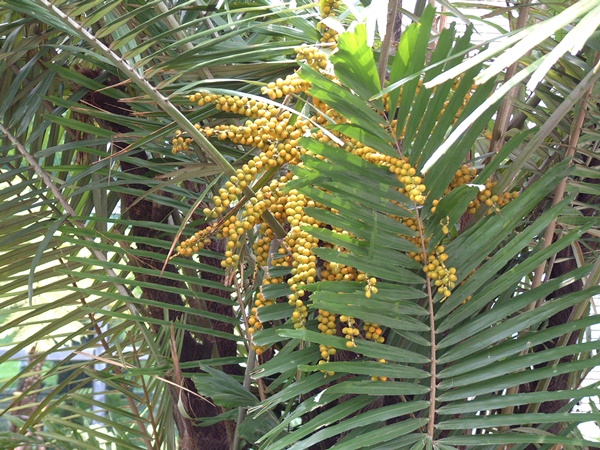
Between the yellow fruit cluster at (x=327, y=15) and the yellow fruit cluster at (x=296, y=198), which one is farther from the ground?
the yellow fruit cluster at (x=327, y=15)

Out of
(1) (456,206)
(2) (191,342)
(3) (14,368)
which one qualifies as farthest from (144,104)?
(3) (14,368)

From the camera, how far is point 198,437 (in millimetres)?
923

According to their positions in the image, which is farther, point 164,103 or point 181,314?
point 181,314

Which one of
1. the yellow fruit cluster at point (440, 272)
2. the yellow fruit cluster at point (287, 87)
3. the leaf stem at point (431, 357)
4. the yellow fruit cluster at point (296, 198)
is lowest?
the leaf stem at point (431, 357)

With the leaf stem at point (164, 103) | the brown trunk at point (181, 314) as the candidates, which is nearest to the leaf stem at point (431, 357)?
the leaf stem at point (164, 103)

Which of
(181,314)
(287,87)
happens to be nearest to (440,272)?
(287,87)

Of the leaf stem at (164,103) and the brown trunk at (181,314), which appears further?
the brown trunk at (181,314)

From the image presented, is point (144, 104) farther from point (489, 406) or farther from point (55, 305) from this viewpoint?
point (489, 406)

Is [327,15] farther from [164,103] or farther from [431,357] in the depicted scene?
[431,357]

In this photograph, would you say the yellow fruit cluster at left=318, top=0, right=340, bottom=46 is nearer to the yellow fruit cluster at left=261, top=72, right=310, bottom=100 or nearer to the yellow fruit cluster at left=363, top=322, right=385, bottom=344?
the yellow fruit cluster at left=261, top=72, right=310, bottom=100

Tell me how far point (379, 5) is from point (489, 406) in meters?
0.36

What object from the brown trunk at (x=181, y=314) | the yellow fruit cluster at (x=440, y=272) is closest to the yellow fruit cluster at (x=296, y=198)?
the yellow fruit cluster at (x=440, y=272)

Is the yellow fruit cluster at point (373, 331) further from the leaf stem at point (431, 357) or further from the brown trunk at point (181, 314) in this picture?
the brown trunk at point (181, 314)

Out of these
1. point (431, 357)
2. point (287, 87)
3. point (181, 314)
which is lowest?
point (431, 357)
